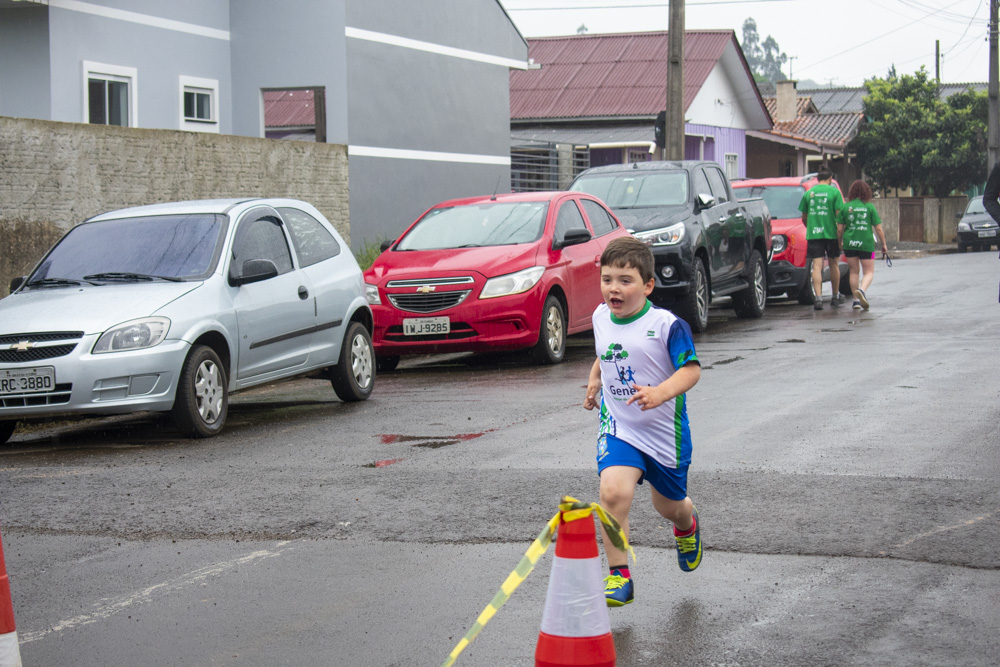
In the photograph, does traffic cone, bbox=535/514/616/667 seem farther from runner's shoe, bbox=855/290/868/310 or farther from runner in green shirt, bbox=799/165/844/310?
runner in green shirt, bbox=799/165/844/310

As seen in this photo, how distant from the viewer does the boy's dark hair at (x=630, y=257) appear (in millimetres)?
4949

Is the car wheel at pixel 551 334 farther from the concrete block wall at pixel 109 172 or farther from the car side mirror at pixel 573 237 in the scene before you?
the concrete block wall at pixel 109 172

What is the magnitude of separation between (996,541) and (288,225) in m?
6.78

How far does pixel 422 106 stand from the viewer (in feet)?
82.5

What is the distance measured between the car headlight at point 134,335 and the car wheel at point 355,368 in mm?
2195

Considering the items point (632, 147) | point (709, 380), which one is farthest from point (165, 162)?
point (632, 147)

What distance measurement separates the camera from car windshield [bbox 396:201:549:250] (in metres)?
13.8

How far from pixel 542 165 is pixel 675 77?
1003cm

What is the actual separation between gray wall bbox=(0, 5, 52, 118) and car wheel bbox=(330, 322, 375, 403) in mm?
9448

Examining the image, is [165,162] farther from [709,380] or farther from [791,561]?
[791,561]

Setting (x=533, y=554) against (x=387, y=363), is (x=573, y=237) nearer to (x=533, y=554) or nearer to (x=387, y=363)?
(x=387, y=363)

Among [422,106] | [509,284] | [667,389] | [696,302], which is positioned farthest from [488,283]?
[422,106]

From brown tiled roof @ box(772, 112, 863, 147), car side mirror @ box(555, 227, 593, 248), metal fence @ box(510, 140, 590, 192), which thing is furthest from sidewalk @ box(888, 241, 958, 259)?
car side mirror @ box(555, 227, 593, 248)

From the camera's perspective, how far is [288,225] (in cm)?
1097
